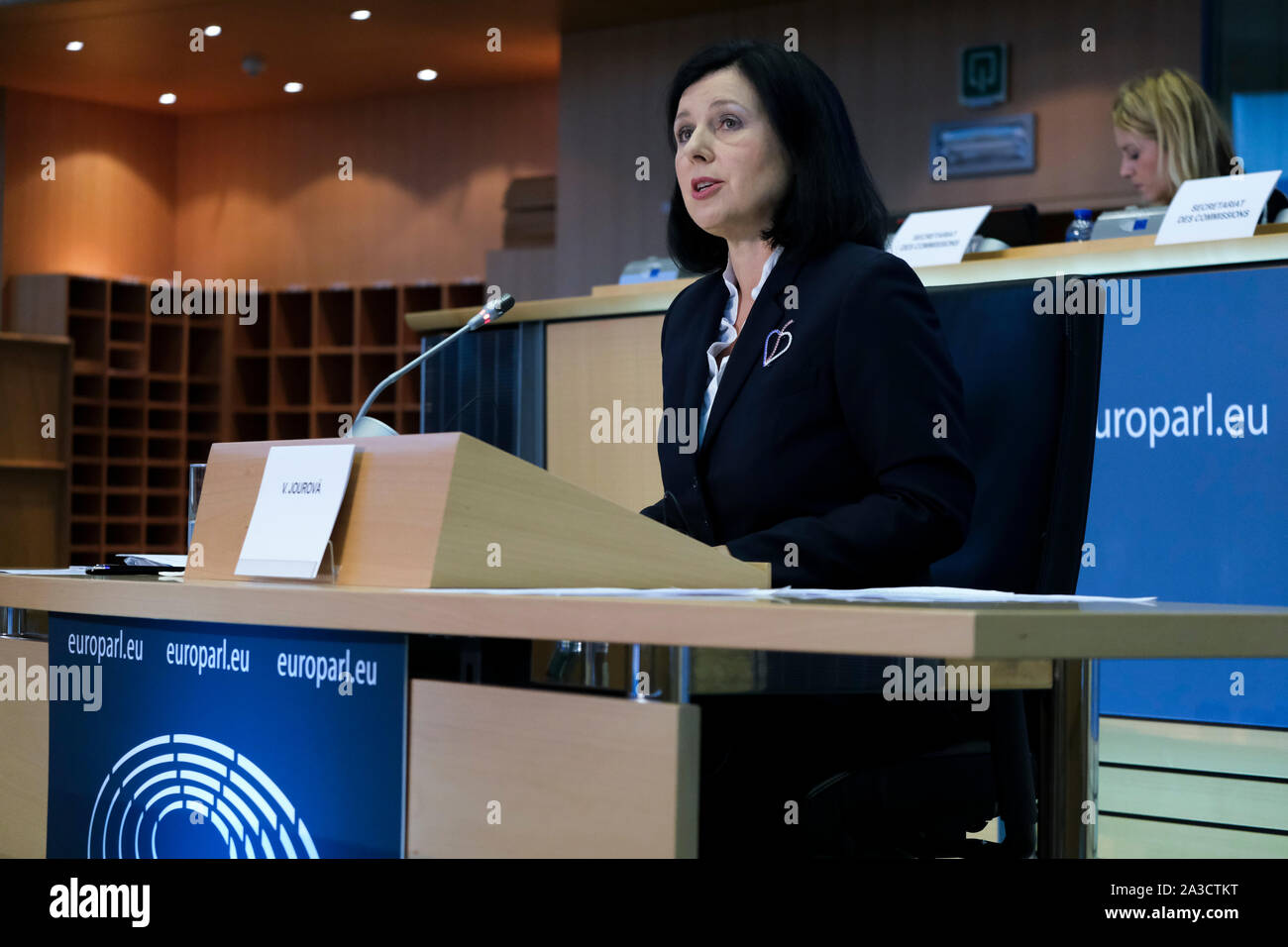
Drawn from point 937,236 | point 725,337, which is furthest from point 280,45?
point 725,337

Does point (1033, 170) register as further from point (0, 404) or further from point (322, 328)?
point (0, 404)

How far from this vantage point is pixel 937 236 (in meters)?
3.53

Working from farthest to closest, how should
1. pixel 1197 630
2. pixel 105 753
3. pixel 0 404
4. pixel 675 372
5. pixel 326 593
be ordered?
pixel 0 404
pixel 675 372
pixel 105 753
pixel 326 593
pixel 1197 630

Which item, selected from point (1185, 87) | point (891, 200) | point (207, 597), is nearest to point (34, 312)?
point (891, 200)

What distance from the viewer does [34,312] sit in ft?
27.5

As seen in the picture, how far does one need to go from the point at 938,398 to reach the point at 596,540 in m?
0.52

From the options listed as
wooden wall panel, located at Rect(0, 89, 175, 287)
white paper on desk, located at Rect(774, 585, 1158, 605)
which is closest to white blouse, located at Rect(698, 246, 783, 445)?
white paper on desk, located at Rect(774, 585, 1158, 605)

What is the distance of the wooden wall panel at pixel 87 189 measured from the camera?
8680 mm

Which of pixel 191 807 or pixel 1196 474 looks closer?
pixel 191 807

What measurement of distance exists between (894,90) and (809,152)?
5.01 m

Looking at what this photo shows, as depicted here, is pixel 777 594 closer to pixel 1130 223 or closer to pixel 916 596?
pixel 916 596
